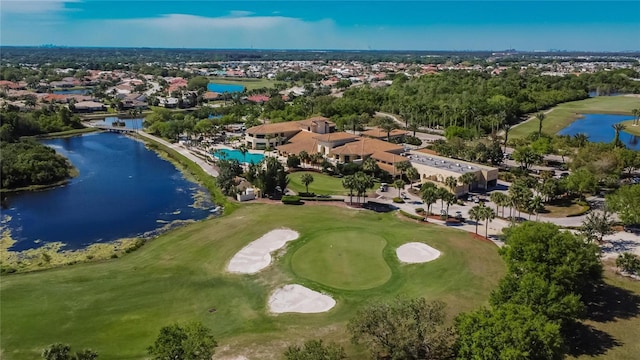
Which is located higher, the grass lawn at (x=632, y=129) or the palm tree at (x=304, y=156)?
the grass lawn at (x=632, y=129)


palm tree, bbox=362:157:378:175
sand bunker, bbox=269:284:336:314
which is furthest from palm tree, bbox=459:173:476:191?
sand bunker, bbox=269:284:336:314

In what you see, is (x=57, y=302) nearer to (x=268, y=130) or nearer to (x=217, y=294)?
(x=217, y=294)

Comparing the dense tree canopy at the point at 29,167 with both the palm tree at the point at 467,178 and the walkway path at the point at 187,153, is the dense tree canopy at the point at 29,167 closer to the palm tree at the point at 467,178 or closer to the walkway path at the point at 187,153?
the walkway path at the point at 187,153

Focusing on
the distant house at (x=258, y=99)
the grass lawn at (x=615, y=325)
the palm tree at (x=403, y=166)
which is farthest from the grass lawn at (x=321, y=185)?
the distant house at (x=258, y=99)

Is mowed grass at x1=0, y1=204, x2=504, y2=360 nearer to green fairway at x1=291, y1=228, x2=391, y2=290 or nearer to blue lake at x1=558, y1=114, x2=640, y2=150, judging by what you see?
green fairway at x1=291, y1=228, x2=391, y2=290

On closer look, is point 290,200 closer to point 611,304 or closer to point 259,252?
point 259,252

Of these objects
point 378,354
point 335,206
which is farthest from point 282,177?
point 378,354
